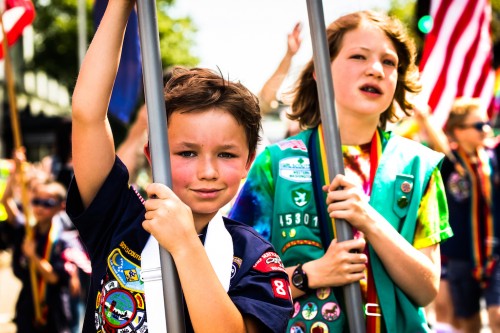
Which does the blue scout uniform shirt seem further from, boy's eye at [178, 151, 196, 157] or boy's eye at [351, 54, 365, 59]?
boy's eye at [351, 54, 365, 59]

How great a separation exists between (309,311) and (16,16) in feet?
8.49

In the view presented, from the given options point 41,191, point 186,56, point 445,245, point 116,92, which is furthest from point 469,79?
point 186,56

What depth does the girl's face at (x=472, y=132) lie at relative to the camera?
21.7 ft

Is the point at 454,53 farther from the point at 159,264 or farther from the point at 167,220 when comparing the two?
the point at 167,220

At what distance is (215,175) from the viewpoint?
→ 214cm

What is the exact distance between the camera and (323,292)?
266 centimetres

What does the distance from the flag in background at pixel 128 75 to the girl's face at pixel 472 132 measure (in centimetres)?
280

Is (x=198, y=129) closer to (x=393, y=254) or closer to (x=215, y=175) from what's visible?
(x=215, y=175)

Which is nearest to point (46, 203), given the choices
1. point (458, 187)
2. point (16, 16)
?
point (16, 16)

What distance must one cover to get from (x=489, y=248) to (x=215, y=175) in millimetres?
4922

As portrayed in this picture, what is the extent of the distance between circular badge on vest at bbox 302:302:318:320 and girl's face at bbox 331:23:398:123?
711 millimetres

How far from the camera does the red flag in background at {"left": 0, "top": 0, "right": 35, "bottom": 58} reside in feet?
14.0

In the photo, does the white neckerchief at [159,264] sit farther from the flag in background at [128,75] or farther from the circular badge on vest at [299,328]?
the flag in background at [128,75]

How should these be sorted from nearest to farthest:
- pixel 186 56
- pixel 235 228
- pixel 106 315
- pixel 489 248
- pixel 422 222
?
1. pixel 106 315
2. pixel 235 228
3. pixel 422 222
4. pixel 489 248
5. pixel 186 56
